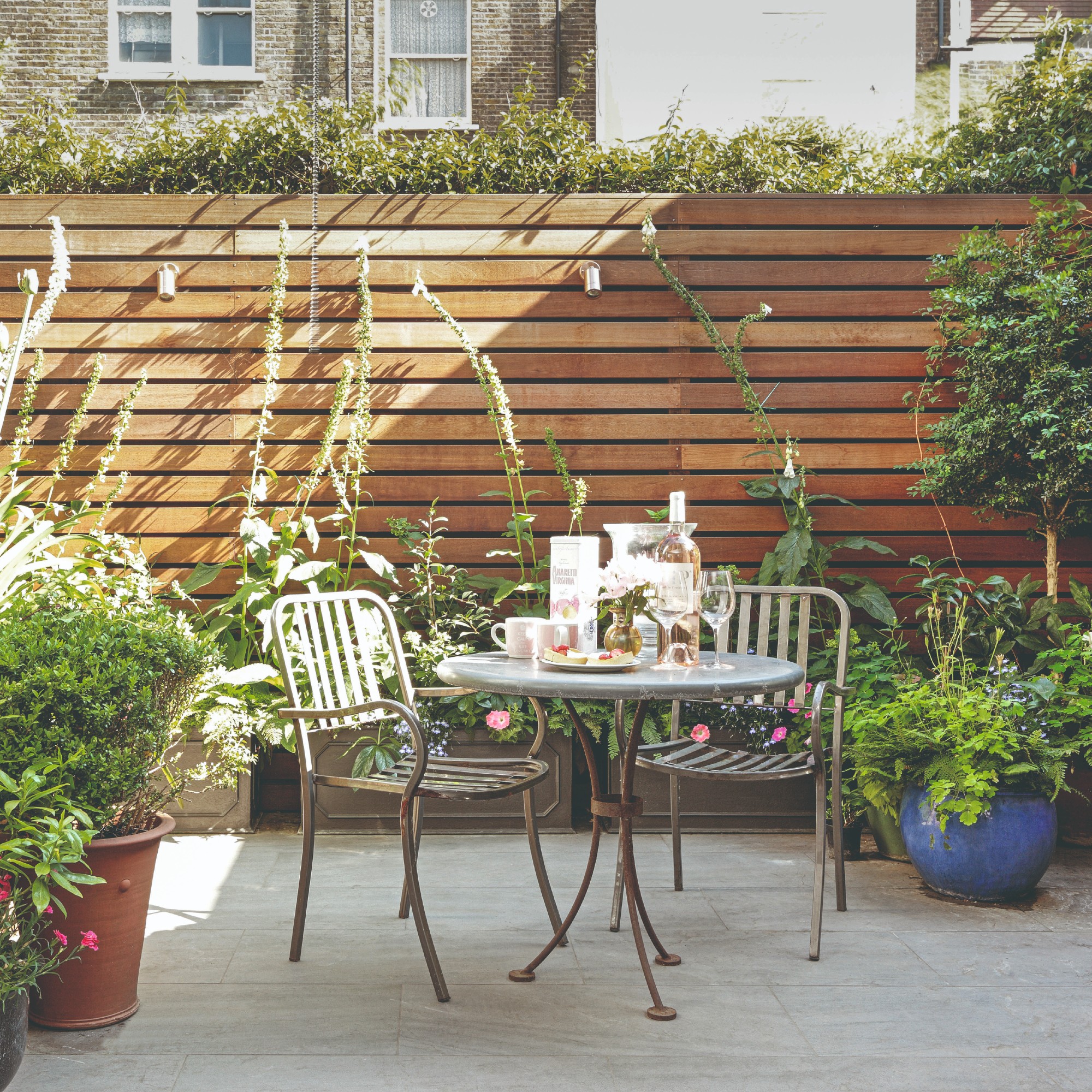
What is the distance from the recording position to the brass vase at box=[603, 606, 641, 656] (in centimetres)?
245

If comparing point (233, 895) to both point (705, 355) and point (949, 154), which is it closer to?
point (705, 355)

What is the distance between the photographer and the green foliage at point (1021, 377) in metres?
3.83

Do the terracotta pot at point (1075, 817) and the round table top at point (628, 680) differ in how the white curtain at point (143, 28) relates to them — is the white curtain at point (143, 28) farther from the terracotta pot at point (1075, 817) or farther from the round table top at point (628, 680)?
the terracotta pot at point (1075, 817)

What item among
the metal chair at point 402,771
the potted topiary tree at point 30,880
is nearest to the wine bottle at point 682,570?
the metal chair at point 402,771

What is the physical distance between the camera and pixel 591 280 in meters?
4.41

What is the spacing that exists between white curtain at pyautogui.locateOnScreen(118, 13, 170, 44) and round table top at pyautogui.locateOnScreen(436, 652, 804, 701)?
28.6ft

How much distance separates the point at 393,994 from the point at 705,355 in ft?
9.76

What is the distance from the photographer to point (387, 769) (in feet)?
9.07

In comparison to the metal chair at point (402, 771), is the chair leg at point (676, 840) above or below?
below

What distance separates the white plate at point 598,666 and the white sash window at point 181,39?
8514 millimetres

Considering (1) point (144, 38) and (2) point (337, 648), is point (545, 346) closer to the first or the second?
(2) point (337, 648)

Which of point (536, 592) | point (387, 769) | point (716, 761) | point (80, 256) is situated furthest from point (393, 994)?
point (80, 256)

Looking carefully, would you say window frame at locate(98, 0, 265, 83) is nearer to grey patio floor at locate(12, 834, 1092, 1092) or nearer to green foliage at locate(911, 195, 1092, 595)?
green foliage at locate(911, 195, 1092, 595)

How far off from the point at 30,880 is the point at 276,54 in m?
8.81
